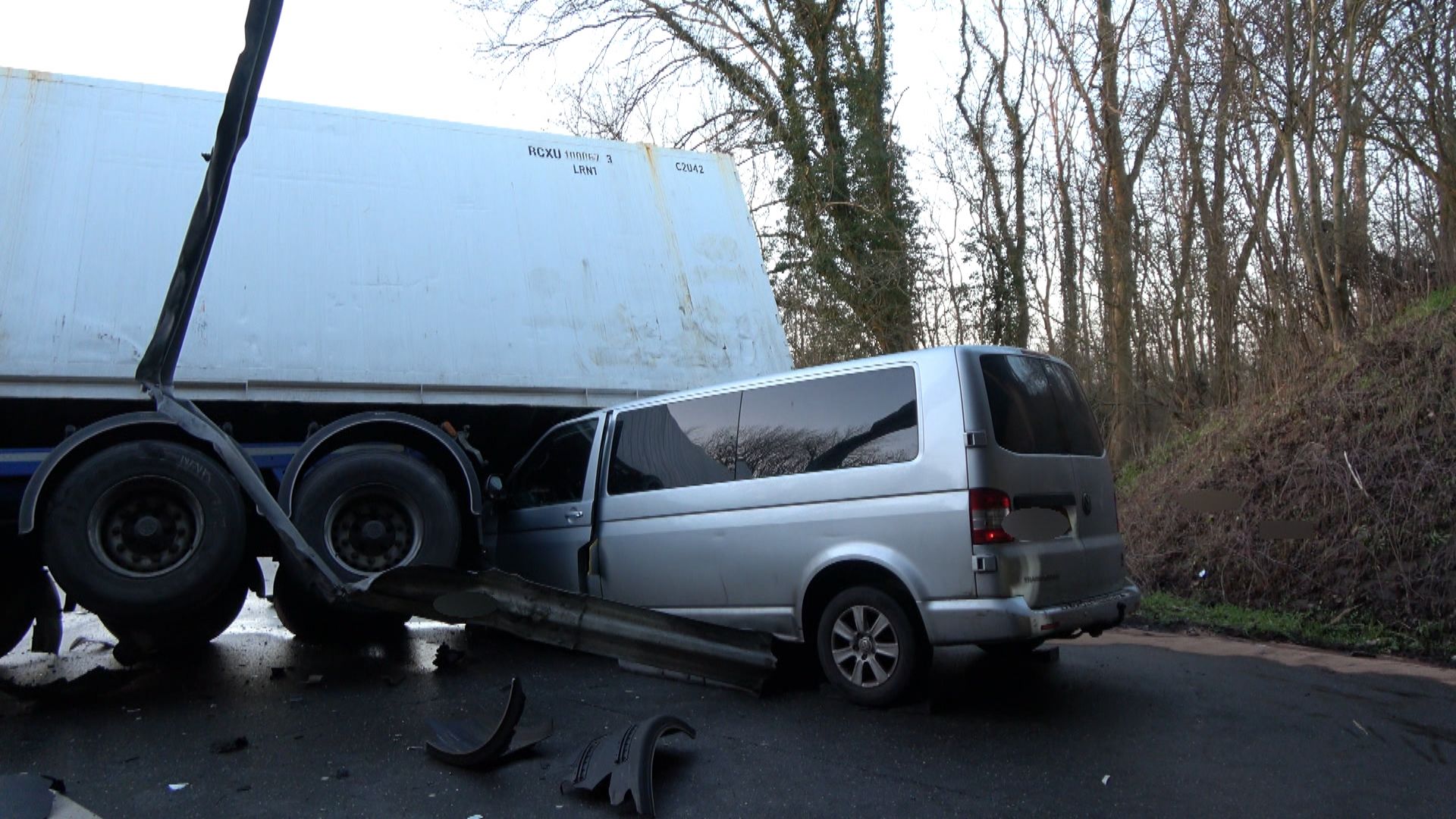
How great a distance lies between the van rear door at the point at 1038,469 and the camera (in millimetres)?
5312

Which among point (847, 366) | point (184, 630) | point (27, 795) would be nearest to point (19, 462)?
point (184, 630)

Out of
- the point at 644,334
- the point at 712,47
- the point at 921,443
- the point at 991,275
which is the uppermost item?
the point at 712,47

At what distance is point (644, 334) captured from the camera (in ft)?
27.5

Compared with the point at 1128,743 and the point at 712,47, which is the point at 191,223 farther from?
the point at 712,47

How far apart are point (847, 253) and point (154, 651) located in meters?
12.8

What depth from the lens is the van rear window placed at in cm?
555

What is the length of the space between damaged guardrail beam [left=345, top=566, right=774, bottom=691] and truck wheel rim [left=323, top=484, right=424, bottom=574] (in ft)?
2.22

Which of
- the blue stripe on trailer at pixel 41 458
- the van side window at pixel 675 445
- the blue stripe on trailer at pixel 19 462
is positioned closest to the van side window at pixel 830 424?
the van side window at pixel 675 445

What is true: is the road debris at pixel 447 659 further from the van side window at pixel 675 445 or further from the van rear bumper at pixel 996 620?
the van rear bumper at pixel 996 620

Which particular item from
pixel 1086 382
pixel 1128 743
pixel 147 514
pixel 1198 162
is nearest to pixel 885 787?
pixel 1128 743

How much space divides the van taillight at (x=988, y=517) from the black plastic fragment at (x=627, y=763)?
1660 millimetres

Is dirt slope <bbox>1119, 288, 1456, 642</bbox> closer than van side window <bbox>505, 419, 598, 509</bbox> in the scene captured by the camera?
No

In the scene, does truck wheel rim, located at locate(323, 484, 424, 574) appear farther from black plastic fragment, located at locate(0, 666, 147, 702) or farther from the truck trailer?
black plastic fragment, located at locate(0, 666, 147, 702)

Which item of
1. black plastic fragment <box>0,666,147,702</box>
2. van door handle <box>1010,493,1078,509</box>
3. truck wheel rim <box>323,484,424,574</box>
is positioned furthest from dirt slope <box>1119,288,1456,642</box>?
black plastic fragment <box>0,666,147,702</box>
